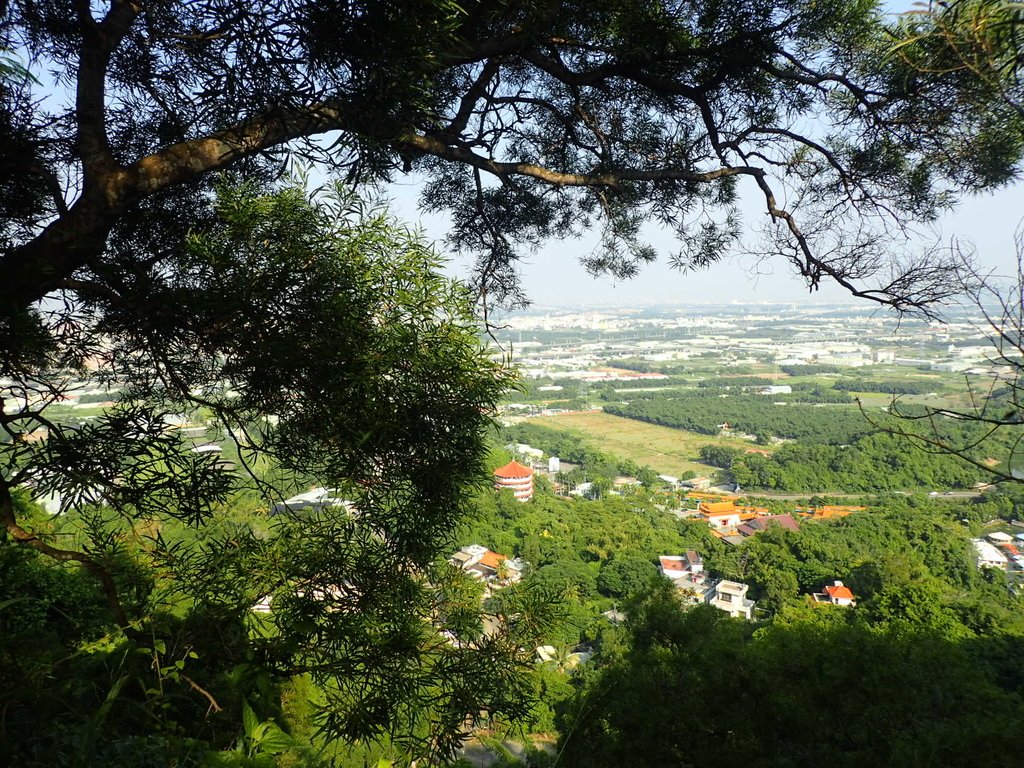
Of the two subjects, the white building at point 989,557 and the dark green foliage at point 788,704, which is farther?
the white building at point 989,557

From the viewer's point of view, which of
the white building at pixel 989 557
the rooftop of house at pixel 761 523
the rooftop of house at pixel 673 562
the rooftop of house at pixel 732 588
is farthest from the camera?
the rooftop of house at pixel 761 523

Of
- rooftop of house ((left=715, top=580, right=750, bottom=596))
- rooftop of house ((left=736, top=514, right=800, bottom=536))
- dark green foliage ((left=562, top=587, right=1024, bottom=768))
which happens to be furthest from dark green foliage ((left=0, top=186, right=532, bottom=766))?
rooftop of house ((left=736, top=514, right=800, bottom=536))

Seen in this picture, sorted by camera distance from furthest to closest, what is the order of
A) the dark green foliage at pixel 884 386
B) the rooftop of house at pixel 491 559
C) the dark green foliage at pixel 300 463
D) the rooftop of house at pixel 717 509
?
the dark green foliage at pixel 884 386, the rooftop of house at pixel 717 509, the rooftop of house at pixel 491 559, the dark green foliage at pixel 300 463

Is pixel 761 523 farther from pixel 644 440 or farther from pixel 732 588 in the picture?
pixel 644 440

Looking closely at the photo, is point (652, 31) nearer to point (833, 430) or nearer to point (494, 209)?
point (494, 209)

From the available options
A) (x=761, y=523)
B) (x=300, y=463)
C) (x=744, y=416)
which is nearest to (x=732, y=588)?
(x=761, y=523)

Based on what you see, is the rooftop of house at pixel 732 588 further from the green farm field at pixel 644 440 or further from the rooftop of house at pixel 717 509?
the green farm field at pixel 644 440

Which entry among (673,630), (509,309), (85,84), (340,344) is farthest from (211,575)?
(673,630)

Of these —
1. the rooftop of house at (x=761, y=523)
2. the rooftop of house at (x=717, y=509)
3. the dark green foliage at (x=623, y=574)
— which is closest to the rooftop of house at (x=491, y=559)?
the dark green foliage at (x=623, y=574)
